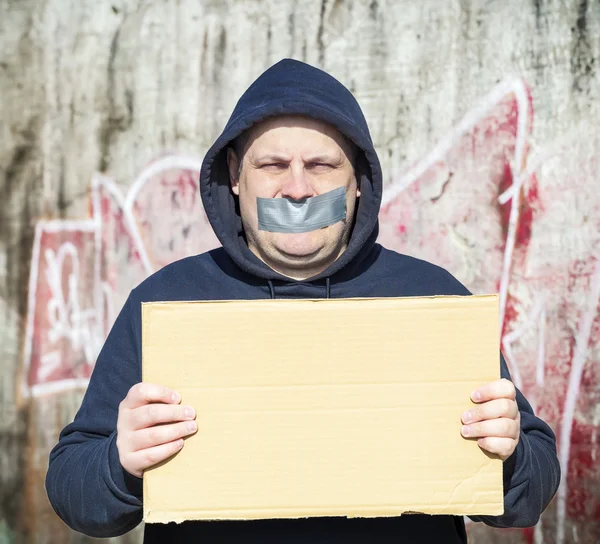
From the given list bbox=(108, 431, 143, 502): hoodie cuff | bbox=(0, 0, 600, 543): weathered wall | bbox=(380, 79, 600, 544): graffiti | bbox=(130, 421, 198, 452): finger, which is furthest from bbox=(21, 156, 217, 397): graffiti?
bbox=(130, 421, 198, 452): finger

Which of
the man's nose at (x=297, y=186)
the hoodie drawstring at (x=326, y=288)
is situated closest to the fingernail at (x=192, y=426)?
the hoodie drawstring at (x=326, y=288)

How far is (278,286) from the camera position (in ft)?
6.20

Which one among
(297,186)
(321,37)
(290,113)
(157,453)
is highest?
(321,37)

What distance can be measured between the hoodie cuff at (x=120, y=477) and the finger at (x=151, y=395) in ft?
0.50

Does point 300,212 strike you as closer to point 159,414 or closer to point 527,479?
point 159,414

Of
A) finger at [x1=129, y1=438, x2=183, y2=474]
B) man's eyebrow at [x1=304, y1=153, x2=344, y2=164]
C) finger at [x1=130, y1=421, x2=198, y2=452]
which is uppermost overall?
man's eyebrow at [x1=304, y1=153, x2=344, y2=164]

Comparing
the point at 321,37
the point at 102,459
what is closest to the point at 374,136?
the point at 321,37

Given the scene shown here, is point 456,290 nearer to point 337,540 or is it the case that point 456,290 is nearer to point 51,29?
point 337,540

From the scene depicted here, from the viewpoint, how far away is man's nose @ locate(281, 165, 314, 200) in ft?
5.83

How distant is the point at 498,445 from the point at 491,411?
0.22ft

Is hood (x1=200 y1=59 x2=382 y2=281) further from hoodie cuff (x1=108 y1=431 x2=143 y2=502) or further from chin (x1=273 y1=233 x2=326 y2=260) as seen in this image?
hoodie cuff (x1=108 y1=431 x2=143 y2=502)

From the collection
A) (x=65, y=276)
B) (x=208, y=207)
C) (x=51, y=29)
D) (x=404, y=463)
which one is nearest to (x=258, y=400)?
(x=404, y=463)

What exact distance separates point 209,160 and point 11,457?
2232mm

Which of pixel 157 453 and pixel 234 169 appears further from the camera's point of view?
pixel 234 169
